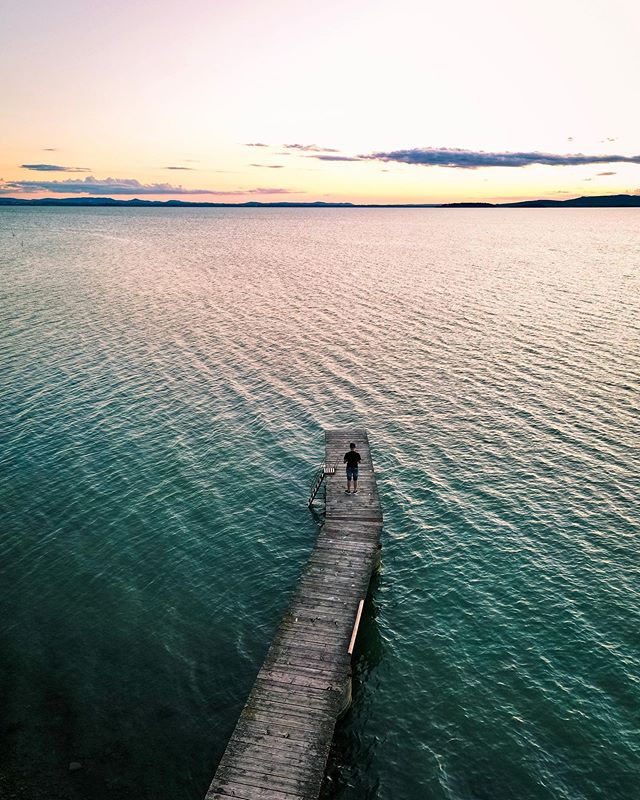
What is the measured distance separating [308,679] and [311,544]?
10.9m

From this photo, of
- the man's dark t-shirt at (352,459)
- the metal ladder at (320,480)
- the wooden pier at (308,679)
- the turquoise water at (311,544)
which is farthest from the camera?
the metal ladder at (320,480)

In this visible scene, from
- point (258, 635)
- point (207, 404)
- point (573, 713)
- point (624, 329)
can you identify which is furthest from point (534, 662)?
point (624, 329)

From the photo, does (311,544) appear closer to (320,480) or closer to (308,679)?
(320,480)

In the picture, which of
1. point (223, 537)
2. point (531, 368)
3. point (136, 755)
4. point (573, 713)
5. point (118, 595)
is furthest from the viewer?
point (531, 368)

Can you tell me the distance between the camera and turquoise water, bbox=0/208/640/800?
19812mm

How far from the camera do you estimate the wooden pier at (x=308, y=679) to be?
17.0 meters

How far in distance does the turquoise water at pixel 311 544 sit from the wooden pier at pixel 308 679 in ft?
6.26

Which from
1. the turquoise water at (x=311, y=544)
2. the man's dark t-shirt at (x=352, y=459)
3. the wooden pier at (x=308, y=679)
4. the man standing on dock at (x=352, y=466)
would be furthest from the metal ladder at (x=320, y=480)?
the wooden pier at (x=308, y=679)

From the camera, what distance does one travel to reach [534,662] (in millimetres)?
23344

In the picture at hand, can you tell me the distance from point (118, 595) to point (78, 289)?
257 ft

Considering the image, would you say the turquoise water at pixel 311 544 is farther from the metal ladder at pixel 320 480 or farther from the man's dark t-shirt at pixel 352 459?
the man's dark t-shirt at pixel 352 459

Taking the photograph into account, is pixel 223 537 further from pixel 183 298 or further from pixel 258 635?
pixel 183 298

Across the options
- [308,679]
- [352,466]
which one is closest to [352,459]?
[352,466]

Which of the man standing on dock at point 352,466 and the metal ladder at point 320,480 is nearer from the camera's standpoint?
the man standing on dock at point 352,466
